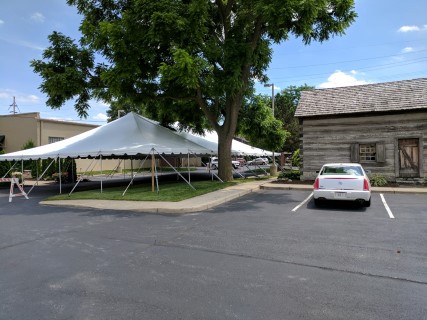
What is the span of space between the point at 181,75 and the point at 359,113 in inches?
414

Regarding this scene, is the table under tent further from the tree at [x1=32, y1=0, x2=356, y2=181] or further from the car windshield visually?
the car windshield

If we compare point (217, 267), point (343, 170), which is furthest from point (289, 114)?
point (217, 267)

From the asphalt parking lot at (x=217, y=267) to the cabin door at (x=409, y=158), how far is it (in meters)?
8.37

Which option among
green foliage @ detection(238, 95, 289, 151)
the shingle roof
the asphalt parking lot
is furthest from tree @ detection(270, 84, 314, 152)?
the asphalt parking lot

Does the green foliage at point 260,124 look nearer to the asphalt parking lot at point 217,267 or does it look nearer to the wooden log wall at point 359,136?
the wooden log wall at point 359,136

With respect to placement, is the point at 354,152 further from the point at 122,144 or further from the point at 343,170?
the point at 122,144

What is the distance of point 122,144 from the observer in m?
17.1

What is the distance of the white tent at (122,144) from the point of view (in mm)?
16641

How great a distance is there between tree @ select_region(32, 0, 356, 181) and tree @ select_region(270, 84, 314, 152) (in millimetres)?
24460

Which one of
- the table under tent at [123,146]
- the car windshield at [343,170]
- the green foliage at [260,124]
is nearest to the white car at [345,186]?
the car windshield at [343,170]

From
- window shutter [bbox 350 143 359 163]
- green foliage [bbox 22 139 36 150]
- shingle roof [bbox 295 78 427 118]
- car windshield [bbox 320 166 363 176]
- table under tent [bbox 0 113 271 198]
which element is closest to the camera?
car windshield [bbox 320 166 363 176]

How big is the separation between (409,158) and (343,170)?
8.43 m

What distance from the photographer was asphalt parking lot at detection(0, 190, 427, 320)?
13.5ft

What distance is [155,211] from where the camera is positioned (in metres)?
11.4
